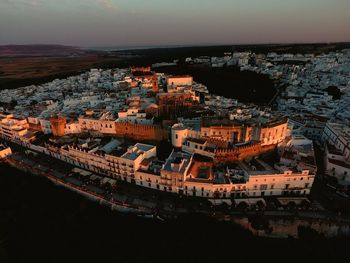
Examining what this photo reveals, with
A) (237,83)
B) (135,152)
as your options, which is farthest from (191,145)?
(237,83)

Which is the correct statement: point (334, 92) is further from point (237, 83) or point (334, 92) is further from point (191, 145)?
point (191, 145)

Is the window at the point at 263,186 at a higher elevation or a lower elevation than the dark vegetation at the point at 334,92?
lower

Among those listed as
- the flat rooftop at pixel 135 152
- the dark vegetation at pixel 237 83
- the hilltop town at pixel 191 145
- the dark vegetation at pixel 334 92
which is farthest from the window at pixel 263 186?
the dark vegetation at pixel 334 92

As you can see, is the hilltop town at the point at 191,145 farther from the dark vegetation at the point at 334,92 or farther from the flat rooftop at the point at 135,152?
the dark vegetation at the point at 334,92

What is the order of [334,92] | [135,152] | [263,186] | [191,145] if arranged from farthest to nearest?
[334,92]
[191,145]
[135,152]
[263,186]

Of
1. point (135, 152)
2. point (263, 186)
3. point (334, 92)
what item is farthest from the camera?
point (334, 92)

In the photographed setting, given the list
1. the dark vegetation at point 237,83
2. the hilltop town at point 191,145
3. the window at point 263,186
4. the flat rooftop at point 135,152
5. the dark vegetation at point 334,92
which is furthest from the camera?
the dark vegetation at point 237,83

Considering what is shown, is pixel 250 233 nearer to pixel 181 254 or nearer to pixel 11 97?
pixel 181 254

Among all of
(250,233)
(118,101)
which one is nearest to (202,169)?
(250,233)

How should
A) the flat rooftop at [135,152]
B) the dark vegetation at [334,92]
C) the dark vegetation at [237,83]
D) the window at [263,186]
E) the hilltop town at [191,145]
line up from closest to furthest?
the window at [263,186] → the hilltop town at [191,145] → the flat rooftop at [135,152] → the dark vegetation at [334,92] → the dark vegetation at [237,83]

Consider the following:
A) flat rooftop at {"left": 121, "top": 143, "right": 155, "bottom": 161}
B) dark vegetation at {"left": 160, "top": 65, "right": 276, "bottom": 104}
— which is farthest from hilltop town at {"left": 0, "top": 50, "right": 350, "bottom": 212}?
dark vegetation at {"left": 160, "top": 65, "right": 276, "bottom": 104}

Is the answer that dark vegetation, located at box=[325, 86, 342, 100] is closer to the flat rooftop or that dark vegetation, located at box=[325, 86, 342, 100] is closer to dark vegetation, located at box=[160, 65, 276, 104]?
dark vegetation, located at box=[160, 65, 276, 104]
